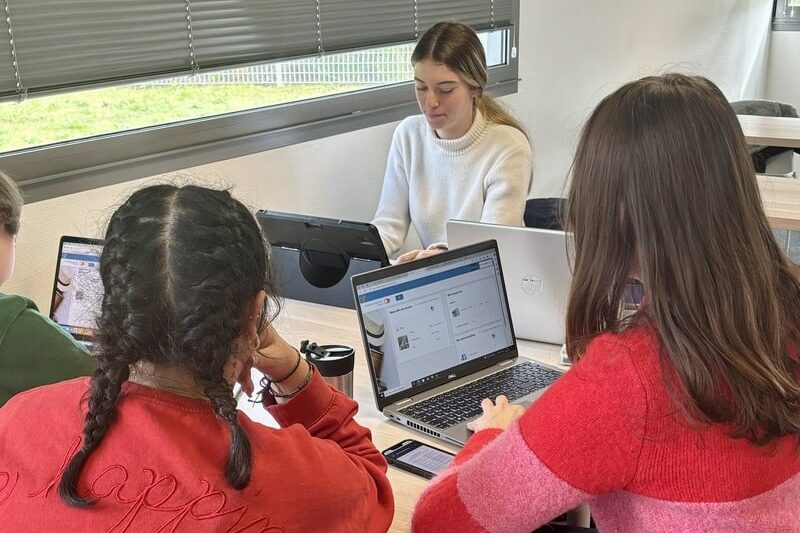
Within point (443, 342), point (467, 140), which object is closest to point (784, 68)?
point (467, 140)

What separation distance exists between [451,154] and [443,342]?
1179 mm

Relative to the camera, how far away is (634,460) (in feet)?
3.30

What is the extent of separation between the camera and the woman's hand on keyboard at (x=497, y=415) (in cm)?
142

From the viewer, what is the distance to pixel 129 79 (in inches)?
85.7

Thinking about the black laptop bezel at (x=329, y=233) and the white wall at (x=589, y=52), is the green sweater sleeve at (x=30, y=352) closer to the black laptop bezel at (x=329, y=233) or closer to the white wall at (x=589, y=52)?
the black laptop bezel at (x=329, y=233)

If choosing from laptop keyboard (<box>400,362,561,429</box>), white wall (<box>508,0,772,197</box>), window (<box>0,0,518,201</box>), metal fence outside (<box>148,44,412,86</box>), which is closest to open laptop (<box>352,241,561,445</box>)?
laptop keyboard (<box>400,362,561,429</box>)

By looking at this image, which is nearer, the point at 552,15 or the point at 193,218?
the point at 193,218

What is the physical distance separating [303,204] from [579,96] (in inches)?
82.8

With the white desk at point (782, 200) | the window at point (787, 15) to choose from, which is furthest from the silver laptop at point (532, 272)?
the window at point (787, 15)

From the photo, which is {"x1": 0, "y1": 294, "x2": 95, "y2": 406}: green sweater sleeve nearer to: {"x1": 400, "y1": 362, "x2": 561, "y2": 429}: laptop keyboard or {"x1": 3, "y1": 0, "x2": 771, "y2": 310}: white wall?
{"x1": 3, "y1": 0, "x2": 771, "y2": 310}: white wall

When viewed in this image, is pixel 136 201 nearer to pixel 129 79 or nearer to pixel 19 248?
pixel 19 248

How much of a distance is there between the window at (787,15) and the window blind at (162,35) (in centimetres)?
448

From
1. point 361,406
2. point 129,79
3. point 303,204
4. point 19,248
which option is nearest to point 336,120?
point 303,204

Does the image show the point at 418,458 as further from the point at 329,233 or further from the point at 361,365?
the point at 329,233
